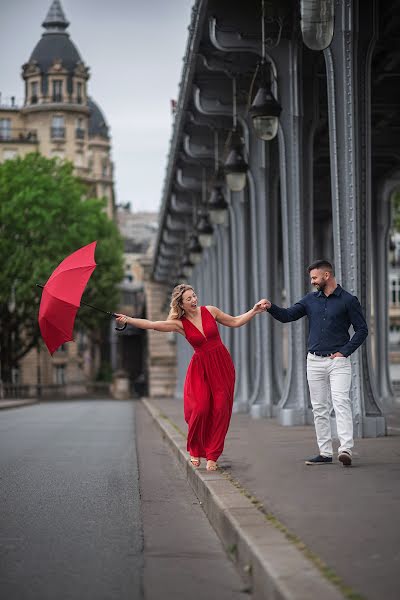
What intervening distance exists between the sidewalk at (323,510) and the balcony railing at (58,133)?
106302mm

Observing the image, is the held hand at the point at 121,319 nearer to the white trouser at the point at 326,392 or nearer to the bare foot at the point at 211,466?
the bare foot at the point at 211,466

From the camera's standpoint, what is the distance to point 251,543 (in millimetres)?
6938

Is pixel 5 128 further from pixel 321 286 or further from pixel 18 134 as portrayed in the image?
pixel 321 286

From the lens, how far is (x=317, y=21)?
1438 centimetres

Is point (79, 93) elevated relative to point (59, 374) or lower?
elevated

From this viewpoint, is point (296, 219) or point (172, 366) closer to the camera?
point (296, 219)

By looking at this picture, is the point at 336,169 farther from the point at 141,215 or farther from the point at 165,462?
the point at 141,215

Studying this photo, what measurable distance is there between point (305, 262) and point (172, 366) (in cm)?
6311

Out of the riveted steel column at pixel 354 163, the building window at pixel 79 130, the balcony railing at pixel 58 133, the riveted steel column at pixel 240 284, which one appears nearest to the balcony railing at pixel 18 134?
the balcony railing at pixel 58 133

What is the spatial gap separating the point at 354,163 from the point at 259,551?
950 cm

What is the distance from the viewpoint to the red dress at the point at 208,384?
12.1 meters

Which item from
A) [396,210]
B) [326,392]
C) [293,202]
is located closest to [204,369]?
[326,392]

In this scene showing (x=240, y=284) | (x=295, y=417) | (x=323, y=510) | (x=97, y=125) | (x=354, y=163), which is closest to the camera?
(x=323, y=510)

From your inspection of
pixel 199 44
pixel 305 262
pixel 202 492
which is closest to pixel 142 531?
pixel 202 492
